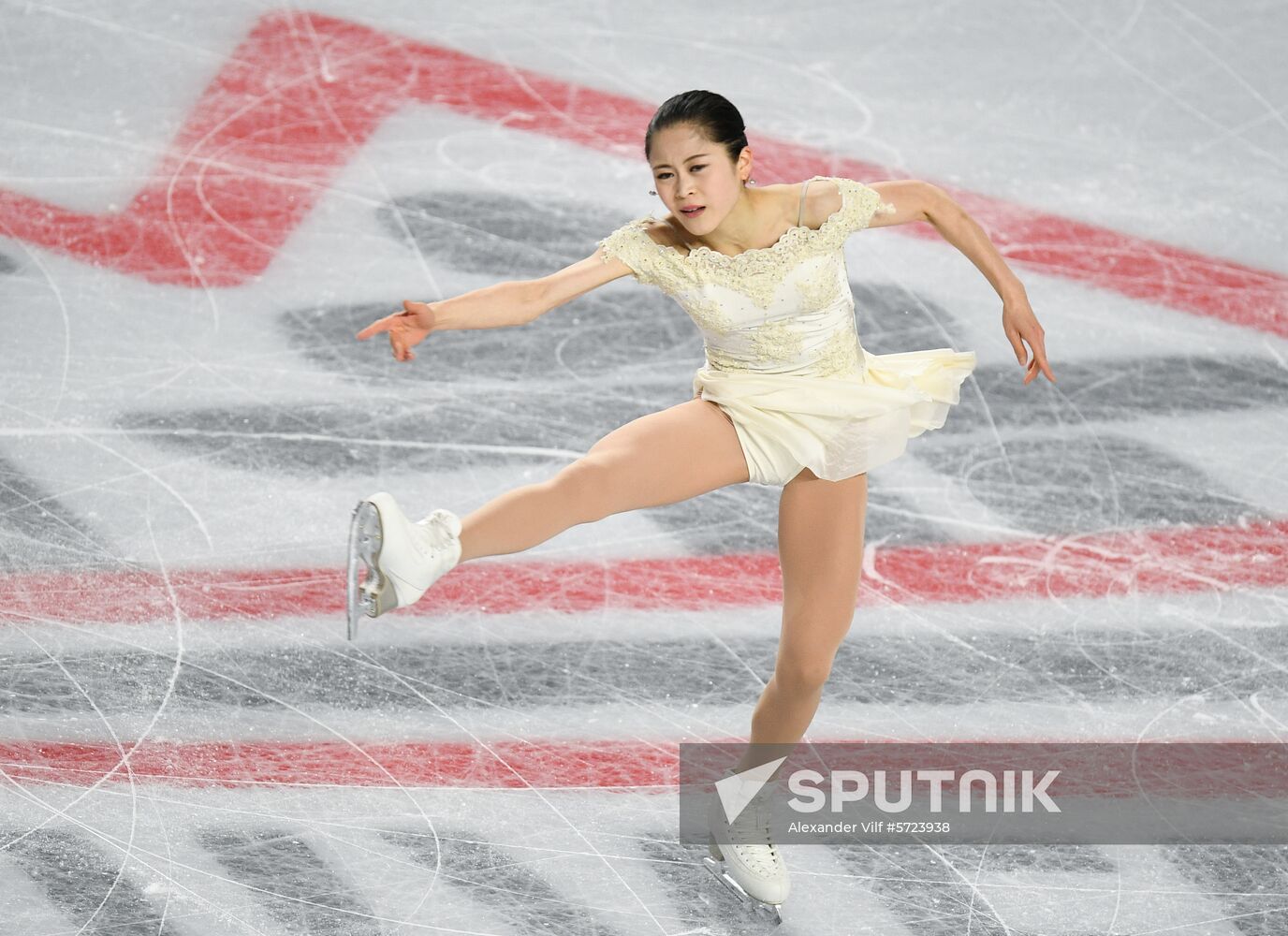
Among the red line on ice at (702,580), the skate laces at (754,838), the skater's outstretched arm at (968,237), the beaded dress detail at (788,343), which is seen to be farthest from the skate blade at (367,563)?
the red line on ice at (702,580)

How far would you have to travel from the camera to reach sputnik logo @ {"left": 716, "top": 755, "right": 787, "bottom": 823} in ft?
11.3

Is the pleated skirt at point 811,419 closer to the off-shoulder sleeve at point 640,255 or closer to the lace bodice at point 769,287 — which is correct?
the lace bodice at point 769,287

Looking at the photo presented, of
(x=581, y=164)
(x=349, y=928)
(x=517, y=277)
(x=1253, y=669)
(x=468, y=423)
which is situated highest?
(x=581, y=164)

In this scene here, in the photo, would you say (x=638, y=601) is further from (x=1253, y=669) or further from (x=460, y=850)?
(x=1253, y=669)

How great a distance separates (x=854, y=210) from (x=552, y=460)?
168 cm

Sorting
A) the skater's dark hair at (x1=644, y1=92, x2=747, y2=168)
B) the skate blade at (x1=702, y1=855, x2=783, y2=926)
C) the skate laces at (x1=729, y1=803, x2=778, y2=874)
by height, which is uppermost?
the skater's dark hair at (x1=644, y1=92, x2=747, y2=168)

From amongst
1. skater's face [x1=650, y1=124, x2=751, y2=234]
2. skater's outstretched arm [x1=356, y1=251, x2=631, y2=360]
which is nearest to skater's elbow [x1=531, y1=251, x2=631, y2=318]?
skater's outstretched arm [x1=356, y1=251, x2=631, y2=360]

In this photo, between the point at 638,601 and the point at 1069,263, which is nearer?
the point at 638,601

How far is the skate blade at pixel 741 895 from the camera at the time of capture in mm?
3324

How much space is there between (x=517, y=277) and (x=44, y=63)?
2453mm

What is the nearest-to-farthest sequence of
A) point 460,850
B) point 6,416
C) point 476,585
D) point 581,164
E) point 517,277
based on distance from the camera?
point 460,850 → point 476,585 → point 6,416 → point 517,277 → point 581,164

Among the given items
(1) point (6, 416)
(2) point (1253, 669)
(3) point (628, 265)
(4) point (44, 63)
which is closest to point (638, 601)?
(3) point (628, 265)

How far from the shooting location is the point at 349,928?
320 centimetres

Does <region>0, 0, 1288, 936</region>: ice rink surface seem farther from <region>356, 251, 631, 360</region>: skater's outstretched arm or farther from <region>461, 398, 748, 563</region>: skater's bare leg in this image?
<region>356, 251, 631, 360</region>: skater's outstretched arm
